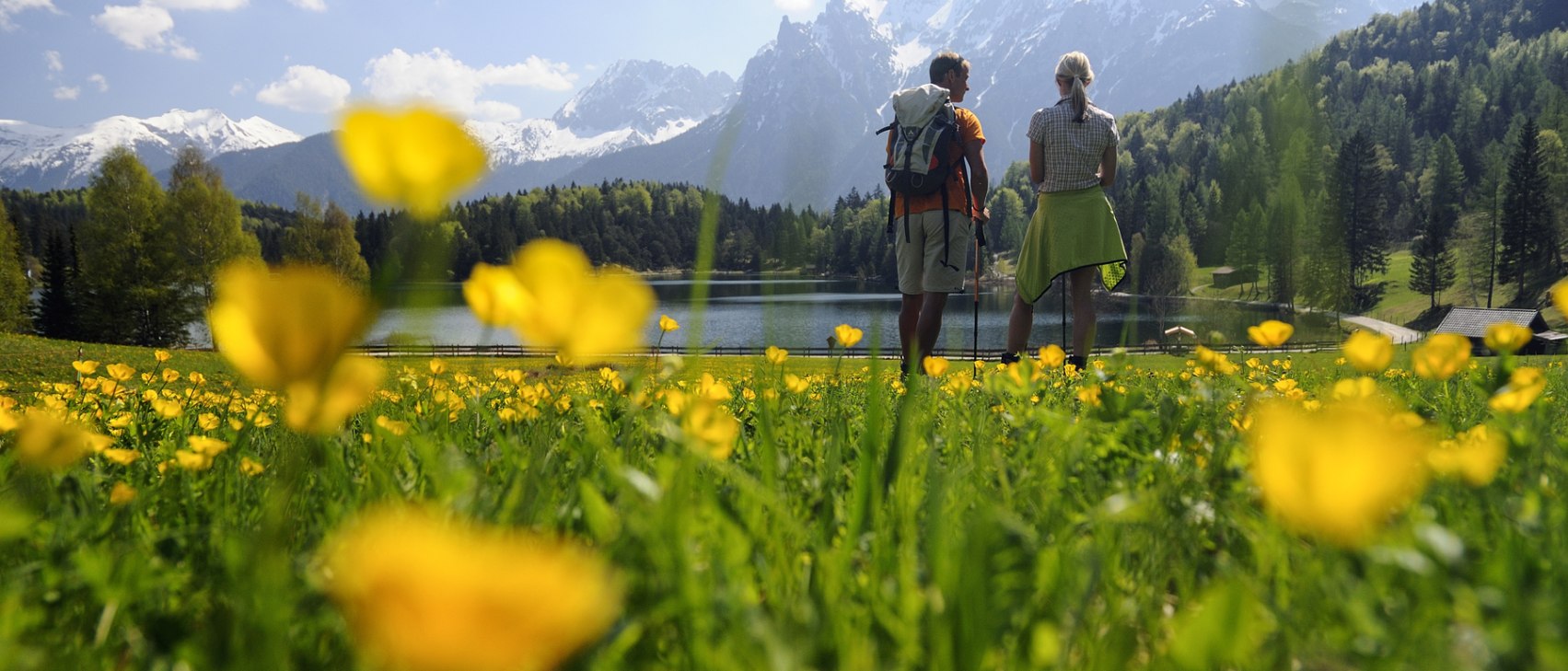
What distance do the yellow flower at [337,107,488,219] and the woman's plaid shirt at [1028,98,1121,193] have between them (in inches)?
193

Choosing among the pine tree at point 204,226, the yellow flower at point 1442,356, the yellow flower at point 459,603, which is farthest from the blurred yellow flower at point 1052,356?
the pine tree at point 204,226

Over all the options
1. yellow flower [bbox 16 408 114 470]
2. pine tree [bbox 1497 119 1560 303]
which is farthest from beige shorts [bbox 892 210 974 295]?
pine tree [bbox 1497 119 1560 303]

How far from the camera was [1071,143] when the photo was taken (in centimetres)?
498

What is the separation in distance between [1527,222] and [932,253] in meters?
63.8

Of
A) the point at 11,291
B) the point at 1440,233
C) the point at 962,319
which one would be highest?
the point at 1440,233

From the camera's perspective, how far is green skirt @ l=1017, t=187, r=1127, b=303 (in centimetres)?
495

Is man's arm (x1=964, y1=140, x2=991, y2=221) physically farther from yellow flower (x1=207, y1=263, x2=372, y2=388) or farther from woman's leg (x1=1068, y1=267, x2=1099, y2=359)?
yellow flower (x1=207, y1=263, x2=372, y2=388)

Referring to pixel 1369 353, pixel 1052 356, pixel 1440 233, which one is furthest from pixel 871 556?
pixel 1440 233

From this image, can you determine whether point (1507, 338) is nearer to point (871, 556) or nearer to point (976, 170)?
point (871, 556)

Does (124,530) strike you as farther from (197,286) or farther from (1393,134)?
(1393,134)

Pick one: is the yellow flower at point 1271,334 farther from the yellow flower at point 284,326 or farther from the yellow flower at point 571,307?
the yellow flower at point 284,326

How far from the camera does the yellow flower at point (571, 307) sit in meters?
0.53

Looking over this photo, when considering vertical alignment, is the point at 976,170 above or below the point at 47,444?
above

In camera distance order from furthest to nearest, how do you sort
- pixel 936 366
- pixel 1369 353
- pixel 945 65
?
pixel 945 65, pixel 936 366, pixel 1369 353
